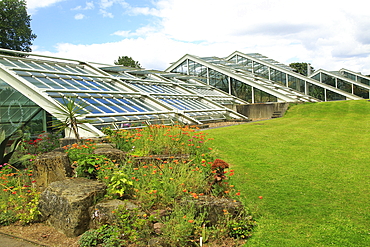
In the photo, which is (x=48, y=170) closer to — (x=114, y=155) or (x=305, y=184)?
(x=114, y=155)

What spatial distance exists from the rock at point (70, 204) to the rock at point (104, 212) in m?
0.14

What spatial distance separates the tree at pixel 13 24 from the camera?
4078cm

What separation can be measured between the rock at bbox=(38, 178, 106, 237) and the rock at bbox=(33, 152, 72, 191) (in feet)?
2.40

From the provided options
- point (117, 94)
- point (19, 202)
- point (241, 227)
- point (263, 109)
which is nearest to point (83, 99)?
point (117, 94)

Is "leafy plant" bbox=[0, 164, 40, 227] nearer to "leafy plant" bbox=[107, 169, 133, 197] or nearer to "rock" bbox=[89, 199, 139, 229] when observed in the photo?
"rock" bbox=[89, 199, 139, 229]

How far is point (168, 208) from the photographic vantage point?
5.50 meters

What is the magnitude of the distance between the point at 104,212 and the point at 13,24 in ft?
151

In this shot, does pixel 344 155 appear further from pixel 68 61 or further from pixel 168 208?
pixel 68 61

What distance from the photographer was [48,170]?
6723 mm

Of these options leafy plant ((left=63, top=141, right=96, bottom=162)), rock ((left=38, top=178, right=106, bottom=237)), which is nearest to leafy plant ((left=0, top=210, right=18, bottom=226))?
rock ((left=38, top=178, right=106, bottom=237))

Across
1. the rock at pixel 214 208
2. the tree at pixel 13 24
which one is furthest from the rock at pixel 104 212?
the tree at pixel 13 24

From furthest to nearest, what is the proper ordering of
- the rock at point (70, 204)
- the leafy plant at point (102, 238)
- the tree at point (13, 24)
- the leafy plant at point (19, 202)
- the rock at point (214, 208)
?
1. the tree at point (13, 24)
2. the leafy plant at point (19, 202)
3. the rock at point (70, 204)
4. the rock at point (214, 208)
5. the leafy plant at point (102, 238)

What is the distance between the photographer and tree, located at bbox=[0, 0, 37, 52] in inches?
1606

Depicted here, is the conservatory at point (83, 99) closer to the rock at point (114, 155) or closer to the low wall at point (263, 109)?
the rock at point (114, 155)
